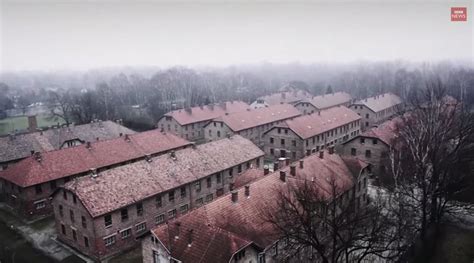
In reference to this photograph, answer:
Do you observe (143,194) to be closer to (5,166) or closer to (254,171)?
(254,171)

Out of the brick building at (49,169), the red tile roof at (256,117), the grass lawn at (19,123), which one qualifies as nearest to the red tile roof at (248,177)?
the brick building at (49,169)

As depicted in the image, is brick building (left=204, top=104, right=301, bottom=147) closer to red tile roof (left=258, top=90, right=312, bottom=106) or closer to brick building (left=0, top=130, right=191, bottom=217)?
brick building (left=0, top=130, right=191, bottom=217)

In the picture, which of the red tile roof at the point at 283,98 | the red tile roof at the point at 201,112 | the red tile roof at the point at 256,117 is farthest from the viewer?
the red tile roof at the point at 283,98

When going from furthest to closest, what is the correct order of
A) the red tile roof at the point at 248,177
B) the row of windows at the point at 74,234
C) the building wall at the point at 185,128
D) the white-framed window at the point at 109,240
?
the building wall at the point at 185,128, the red tile roof at the point at 248,177, the row of windows at the point at 74,234, the white-framed window at the point at 109,240

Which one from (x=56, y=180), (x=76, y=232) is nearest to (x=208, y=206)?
(x=76, y=232)

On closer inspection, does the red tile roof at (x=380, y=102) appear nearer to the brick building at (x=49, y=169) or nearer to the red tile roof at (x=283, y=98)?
the red tile roof at (x=283, y=98)

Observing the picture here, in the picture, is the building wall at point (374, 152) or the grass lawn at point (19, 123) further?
the grass lawn at point (19, 123)

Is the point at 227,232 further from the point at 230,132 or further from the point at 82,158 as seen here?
the point at 230,132
